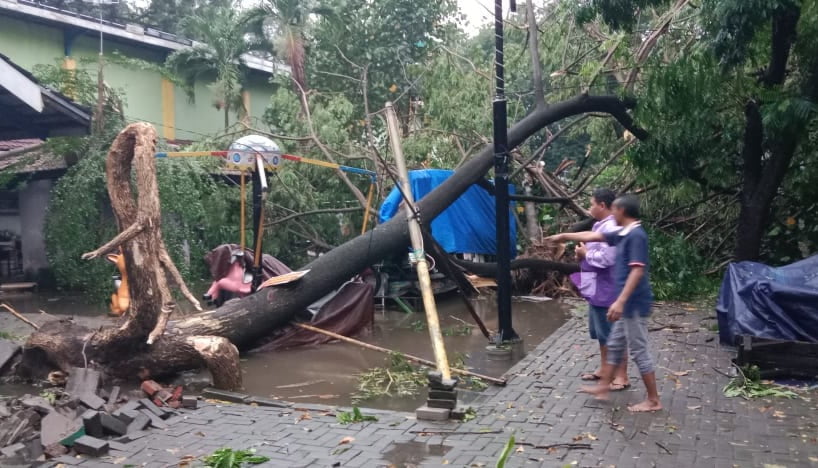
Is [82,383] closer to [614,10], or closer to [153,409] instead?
[153,409]

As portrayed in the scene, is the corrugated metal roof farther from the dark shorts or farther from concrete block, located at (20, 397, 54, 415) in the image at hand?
the dark shorts

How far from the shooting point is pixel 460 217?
547 inches

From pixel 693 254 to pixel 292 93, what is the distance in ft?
32.6

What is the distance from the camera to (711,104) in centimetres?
941

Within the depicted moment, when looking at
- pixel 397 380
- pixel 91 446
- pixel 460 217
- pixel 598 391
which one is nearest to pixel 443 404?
pixel 598 391

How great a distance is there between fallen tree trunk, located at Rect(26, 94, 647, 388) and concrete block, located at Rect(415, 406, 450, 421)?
229 cm

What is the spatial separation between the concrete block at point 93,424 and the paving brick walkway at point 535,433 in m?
0.32

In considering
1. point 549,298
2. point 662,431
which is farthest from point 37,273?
point 662,431

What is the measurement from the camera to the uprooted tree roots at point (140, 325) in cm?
713

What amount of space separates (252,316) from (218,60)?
49.5ft

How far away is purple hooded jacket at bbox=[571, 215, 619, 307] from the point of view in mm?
6273

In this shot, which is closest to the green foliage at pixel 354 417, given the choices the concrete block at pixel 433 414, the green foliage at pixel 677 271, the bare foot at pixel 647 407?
the concrete block at pixel 433 414

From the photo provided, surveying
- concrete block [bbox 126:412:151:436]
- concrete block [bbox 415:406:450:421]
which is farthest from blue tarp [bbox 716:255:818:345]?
concrete block [bbox 126:412:151:436]

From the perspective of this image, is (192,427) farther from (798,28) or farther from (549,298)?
(549,298)
